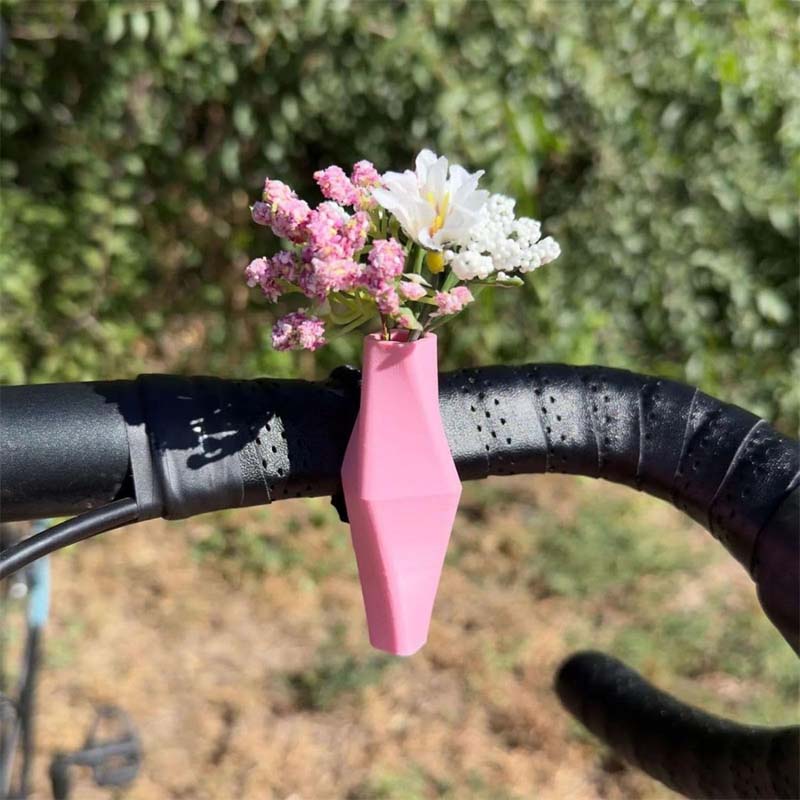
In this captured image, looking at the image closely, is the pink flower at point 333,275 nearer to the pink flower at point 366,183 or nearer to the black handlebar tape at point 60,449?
the pink flower at point 366,183

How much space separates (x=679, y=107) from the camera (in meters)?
3.24

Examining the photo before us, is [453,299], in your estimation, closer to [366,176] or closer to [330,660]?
[366,176]

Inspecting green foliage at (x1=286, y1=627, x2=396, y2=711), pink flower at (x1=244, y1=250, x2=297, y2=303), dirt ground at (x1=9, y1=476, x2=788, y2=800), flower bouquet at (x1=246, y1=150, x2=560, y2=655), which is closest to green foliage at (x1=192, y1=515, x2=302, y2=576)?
dirt ground at (x1=9, y1=476, x2=788, y2=800)

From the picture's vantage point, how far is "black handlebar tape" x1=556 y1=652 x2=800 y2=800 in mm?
1013

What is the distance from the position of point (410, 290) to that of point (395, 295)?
0.05ft

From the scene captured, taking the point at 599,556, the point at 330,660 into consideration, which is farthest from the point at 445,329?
the point at 330,660

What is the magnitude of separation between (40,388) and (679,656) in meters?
2.50

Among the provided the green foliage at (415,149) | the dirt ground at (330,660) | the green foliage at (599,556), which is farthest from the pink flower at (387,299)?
the green foliage at (599,556)

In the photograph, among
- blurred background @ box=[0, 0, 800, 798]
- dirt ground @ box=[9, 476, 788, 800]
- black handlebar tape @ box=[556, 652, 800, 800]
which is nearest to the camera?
black handlebar tape @ box=[556, 652, 800, 800]

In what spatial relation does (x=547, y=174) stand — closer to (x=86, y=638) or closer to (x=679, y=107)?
(x=679, y=107)

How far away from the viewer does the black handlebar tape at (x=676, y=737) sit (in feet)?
3.32

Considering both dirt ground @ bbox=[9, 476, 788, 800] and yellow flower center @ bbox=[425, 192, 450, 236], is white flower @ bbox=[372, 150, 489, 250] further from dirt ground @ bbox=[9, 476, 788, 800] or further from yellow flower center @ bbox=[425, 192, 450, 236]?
dirt ground @ bbox=[9, 476, 788, 800]

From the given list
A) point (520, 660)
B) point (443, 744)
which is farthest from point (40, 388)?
point (520, 660)

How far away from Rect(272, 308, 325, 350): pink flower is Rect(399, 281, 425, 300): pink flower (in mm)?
85
